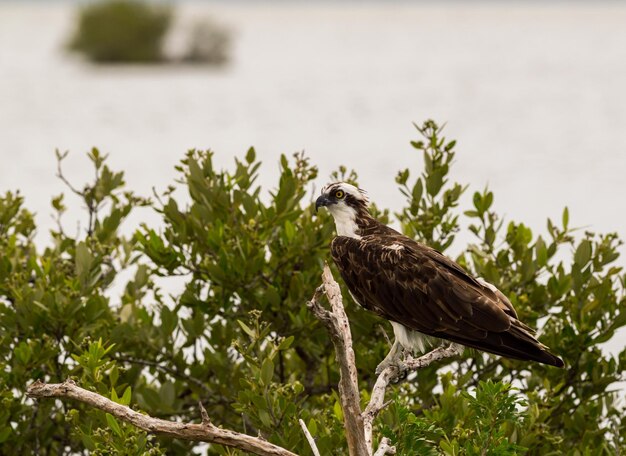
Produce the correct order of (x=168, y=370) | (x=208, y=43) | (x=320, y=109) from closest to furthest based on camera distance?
(x=168, y=370) → (x=320, y=109) → (x=208, y=43)

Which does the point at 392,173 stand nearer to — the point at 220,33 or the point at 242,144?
the point at 242,144

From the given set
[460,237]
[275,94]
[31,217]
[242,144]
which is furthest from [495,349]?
[275,94]

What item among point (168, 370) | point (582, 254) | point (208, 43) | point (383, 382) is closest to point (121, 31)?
point (208, 43)

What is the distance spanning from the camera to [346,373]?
6.69 meters

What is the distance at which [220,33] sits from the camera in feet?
240

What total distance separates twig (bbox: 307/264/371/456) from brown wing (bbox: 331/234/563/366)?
1359 mm

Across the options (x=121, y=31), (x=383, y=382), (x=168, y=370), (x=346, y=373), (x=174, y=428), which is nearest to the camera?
(x=174, y=428)

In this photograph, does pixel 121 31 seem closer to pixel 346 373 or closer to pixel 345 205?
pixel 345 205

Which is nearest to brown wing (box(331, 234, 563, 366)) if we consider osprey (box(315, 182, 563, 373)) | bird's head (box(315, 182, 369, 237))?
osprey (box(315, 182, 563, 373))

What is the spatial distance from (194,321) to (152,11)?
63.5 m

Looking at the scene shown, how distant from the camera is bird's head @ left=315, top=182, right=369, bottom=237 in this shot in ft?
30.0

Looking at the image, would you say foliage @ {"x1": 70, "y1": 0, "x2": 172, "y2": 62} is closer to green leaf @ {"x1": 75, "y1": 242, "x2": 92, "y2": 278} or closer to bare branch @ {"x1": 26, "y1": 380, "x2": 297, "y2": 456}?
green leaf @ {"x1": 75, "y1": 242, "x2": 92, "y2": 278}

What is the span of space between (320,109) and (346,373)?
5034cm

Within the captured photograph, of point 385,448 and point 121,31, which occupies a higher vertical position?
point 121,31
